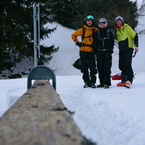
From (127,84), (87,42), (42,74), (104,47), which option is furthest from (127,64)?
(42,74)

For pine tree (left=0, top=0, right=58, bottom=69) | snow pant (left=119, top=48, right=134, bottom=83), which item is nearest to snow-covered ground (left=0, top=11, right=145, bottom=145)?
snow pant (left=119, top=48, right=134, bottom=83)

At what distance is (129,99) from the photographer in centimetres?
400

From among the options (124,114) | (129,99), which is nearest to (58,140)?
(124,114)

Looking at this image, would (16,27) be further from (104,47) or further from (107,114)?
(107,114)

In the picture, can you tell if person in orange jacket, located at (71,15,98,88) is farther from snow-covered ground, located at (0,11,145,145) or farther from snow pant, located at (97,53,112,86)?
snow-covered ground, located at (0,11,145,145)

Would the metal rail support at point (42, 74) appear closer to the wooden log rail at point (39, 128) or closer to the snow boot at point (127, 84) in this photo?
the snow boot at point (127, 84)

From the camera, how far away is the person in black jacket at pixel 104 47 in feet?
17.4

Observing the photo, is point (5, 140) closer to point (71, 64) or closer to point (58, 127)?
point (58, 127)

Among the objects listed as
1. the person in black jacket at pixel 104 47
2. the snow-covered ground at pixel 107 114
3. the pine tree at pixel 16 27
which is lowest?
the snow-covered ground at pixel 107 114

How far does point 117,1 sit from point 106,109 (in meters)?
20.9

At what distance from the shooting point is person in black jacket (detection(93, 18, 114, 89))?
530 cm

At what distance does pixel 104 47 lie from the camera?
5375 mm

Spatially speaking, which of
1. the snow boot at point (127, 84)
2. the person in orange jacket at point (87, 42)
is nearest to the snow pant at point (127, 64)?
the snow boot at point (127, 84)

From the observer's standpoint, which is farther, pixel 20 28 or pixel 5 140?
pixel 20 28
